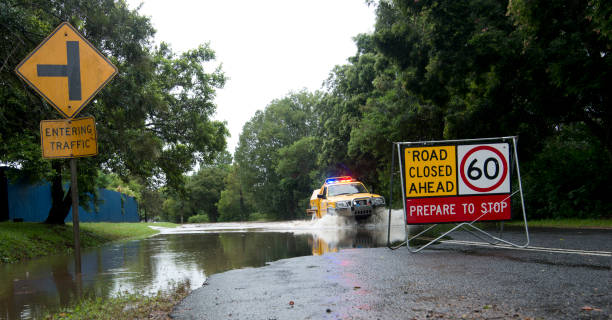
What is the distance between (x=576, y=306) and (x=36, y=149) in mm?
14197

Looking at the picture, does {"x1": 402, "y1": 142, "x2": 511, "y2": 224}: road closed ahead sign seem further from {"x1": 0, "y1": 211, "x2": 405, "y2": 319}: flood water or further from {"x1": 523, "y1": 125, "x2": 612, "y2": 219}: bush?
{"x1": 523, "y1": 125, "x2": 612, "y2": 219}: bush

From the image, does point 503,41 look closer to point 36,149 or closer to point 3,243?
point 36,149

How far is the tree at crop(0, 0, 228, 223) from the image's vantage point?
10508 mm

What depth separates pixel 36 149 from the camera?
46.4 feet

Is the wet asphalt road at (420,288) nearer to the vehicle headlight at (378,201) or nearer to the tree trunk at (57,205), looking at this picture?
the vehicle headlight at (378,201)

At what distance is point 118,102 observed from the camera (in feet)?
41.7

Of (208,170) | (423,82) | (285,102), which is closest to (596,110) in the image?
(423,82)

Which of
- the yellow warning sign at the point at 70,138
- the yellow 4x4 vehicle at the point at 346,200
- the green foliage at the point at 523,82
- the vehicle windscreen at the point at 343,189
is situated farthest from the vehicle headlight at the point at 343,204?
the yellow warning sign at the point at 70,138

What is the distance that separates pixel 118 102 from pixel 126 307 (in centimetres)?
834

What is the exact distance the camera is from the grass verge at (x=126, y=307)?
5031 mm

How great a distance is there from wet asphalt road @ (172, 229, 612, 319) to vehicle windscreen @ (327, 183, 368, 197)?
36.8 feet

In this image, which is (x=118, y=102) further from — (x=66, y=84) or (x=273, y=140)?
(x=273, y=140)

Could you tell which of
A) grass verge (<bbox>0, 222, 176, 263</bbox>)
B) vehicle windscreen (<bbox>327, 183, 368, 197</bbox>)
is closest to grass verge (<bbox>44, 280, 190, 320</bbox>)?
grass verge (<bbox>0, 222, 176, 263</bbox>)

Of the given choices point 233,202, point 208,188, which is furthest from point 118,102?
point 208,188
